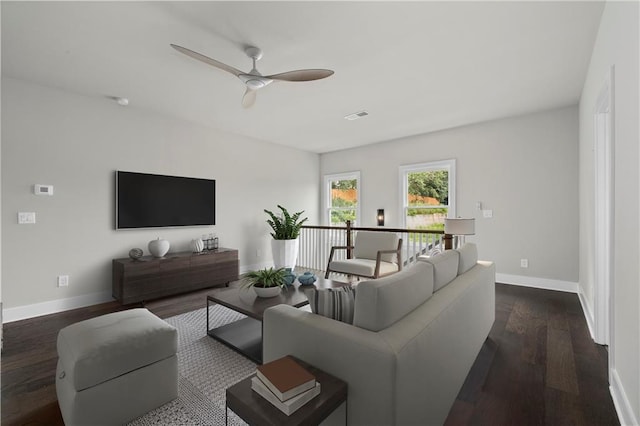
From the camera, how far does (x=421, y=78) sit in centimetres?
315

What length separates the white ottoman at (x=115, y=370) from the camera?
4.93 feet

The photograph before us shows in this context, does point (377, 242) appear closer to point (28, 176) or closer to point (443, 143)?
point (443, 143)

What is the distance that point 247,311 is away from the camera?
2.30 meters

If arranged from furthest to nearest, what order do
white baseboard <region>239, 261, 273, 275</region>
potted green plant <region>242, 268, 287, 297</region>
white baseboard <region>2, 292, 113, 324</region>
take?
white baseboard <region>239, 261, 273, 275</region> < white baseboard <region>2, 292, 113, 324</region> < potted green plant <region>242, 268, 287, 297</region>

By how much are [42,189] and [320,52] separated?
11.3 feet

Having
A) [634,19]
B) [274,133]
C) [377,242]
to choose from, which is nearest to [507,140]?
[377,242]

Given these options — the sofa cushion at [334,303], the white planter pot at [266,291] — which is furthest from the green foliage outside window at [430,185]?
the sofa cushion at [334,303]

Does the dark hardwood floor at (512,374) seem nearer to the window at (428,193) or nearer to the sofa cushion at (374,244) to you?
the sofa cushion at (374,244)

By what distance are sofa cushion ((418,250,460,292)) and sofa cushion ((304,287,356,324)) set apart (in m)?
0.64

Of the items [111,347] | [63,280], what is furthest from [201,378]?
[63,280]

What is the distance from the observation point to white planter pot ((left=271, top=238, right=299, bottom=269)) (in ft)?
17.4

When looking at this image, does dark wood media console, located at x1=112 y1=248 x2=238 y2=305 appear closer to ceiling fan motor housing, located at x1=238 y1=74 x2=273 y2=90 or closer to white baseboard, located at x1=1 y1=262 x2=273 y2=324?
white baseboard, located at x1=1 y1=262 x2=273 y2=324

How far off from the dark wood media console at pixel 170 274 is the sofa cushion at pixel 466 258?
3.41 m

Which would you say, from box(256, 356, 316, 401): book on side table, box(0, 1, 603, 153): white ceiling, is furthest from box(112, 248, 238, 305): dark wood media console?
box(256, 356, 316, 401): book on side table
